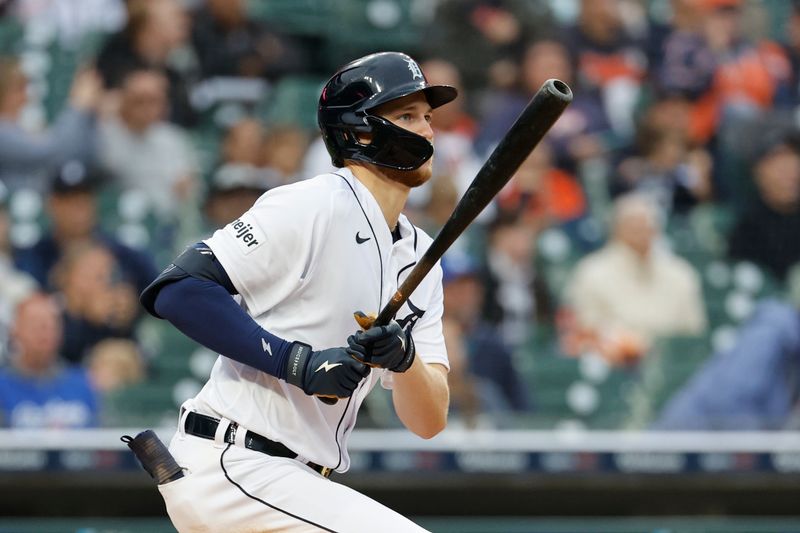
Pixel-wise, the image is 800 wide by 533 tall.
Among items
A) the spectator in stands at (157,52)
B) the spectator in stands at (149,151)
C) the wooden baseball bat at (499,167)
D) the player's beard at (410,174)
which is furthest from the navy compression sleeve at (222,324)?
the spectator in stands at (157,52)

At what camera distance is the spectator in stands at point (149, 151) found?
708 centimetres

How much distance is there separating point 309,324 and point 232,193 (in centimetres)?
416

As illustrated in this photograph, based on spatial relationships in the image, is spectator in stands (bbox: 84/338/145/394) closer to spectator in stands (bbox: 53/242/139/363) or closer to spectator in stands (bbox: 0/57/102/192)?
spectator in stands (bbox: 53/242/139/363)

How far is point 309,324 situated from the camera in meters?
2.87

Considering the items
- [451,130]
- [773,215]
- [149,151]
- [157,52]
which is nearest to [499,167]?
[149,151]

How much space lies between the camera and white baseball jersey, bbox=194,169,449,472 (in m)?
2.80

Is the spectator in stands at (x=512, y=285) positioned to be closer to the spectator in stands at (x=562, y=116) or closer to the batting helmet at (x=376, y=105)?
the spectator in stands at (x=562, y=116)

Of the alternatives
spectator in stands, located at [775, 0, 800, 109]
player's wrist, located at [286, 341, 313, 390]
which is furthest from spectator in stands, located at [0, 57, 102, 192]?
player's wrist, located at [286, 341, 313, 390]

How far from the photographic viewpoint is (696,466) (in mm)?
6578

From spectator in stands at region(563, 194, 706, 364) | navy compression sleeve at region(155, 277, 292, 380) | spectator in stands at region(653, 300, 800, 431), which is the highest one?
navy compression sleeve at region(155, 277, 292, 380)

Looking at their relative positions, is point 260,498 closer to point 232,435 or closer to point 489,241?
point 232,435

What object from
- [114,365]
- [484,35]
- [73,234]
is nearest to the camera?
[114,365]

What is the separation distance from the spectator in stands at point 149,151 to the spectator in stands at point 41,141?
11 centimetres

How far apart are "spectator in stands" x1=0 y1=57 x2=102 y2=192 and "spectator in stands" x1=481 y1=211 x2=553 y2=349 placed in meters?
2.27
